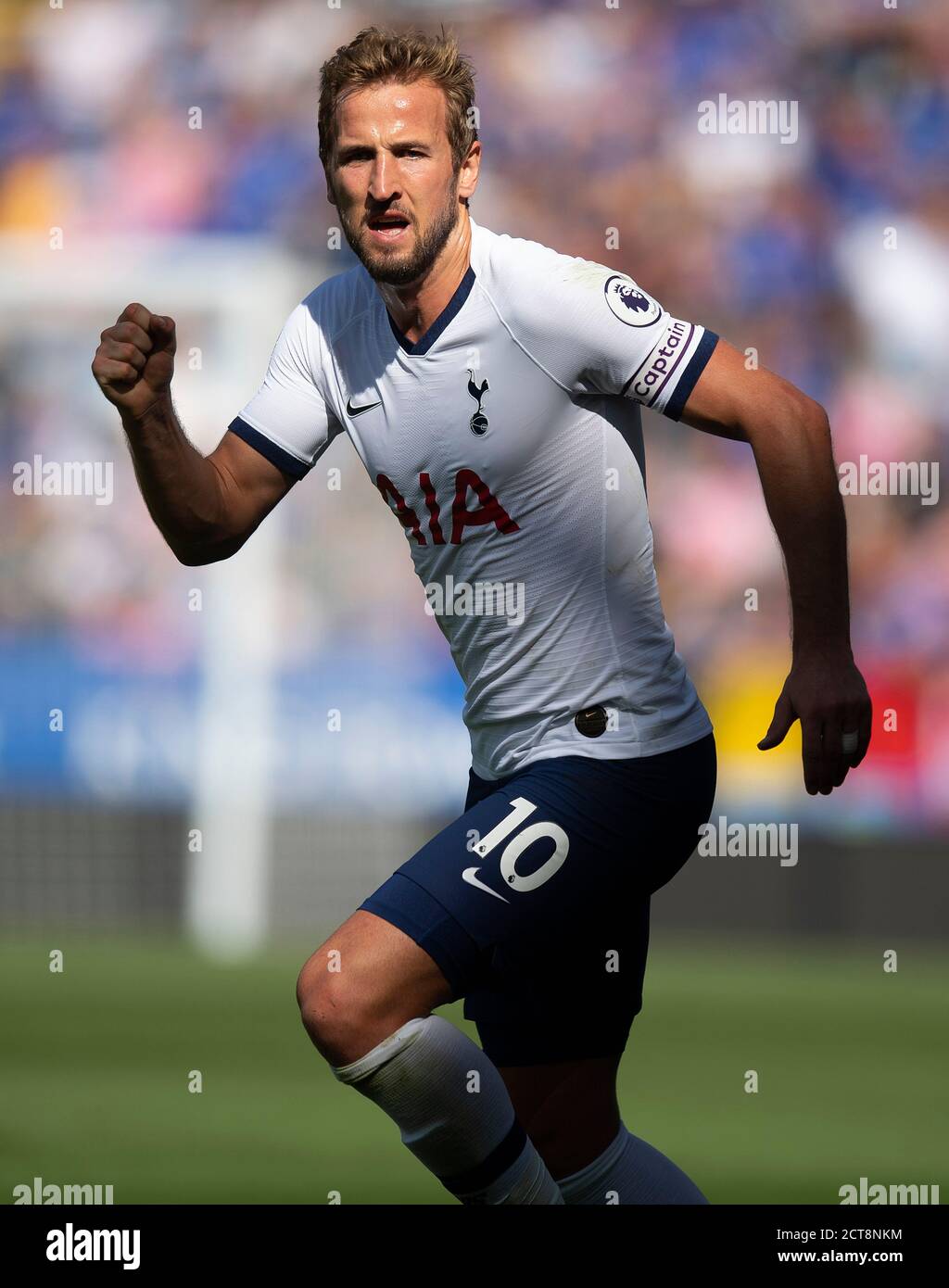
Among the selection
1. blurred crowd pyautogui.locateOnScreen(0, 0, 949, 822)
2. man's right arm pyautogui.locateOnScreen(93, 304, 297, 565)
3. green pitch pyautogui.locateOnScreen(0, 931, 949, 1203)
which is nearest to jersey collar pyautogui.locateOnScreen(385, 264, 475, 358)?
man's right arm pyautogui.locateOnScreen(93, 304, 297, 565)

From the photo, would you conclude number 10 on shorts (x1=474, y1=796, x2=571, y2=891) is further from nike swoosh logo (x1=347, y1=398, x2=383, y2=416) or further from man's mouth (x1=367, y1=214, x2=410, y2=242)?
man's mouth (x1=367, y1=214, x2=410, y2=242)

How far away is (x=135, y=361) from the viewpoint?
308 cm

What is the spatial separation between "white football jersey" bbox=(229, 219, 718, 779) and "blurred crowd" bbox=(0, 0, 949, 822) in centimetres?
577

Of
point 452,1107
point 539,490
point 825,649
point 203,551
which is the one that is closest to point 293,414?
point 203,551

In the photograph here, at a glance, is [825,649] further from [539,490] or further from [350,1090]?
[350,1090]

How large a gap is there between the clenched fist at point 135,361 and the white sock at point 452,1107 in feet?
3.79

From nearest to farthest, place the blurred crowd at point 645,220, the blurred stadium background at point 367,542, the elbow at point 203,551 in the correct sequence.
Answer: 1. the elbow at point 203,551
2. the blurred stadium background at point 367,542
3. the blurred crowd at point 645,220

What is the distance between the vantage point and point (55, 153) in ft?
35.5

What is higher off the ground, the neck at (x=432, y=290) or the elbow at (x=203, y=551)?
the neck at (x=432, y=290)

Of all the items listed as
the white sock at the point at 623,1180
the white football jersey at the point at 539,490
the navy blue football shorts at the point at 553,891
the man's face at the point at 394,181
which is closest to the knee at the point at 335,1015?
the navy blue football shorts at the point at 553,891

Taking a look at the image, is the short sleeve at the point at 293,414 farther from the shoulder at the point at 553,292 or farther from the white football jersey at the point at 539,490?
the shoulder at the point at 553,292

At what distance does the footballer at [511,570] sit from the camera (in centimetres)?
289

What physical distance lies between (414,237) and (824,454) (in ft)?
2.59
